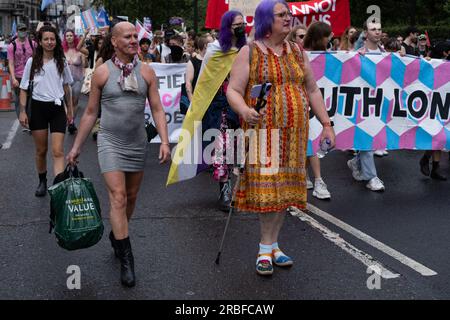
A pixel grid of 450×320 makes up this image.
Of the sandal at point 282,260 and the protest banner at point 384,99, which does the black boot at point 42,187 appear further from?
the sandal at point 282,260

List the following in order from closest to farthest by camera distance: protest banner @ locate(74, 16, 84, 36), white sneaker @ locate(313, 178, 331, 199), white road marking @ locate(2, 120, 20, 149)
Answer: white sneaker @ locate(313, 178, 331, 199), white road marking @ locate(2, 120, 20, 149), protest banner @ locate(74, 16, 84, 36)

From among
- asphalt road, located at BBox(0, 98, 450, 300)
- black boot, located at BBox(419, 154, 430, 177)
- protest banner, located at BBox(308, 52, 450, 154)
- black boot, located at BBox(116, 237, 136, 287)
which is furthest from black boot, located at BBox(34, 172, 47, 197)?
black boot, located at BBox(419, 154, 430, 177)

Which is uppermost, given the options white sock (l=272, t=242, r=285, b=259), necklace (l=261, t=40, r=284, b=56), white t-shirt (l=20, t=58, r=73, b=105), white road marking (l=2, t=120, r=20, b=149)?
necklace (l=261, t=40, r=284, b=56)

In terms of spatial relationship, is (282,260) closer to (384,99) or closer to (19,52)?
(384,99)

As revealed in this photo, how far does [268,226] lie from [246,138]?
2.15ft

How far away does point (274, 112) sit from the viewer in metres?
4.28

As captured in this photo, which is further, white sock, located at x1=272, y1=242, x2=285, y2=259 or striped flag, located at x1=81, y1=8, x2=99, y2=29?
striped flag, located at x1=81, y1=8, x2=99, y2=29

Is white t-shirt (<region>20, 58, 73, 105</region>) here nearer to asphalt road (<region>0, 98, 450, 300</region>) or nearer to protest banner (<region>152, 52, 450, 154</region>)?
asphalt road (<region>0, 98, 450, 300</region>)

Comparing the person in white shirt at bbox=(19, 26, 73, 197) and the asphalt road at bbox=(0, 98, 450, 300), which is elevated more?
the person in white shirt at bbox=(19, 26, 73, 197)

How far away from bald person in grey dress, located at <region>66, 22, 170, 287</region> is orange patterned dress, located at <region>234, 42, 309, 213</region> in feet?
2.07

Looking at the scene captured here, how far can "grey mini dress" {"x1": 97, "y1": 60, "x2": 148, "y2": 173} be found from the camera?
4.28 meters

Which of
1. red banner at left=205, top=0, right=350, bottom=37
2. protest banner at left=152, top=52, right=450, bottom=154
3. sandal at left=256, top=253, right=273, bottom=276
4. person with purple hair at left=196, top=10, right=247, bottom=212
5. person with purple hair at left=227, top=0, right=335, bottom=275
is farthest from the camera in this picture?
red banner at left=205, top=0, right=350, bottom=37

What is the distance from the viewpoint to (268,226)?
4.52 m

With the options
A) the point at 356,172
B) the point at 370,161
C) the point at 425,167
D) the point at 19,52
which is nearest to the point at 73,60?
the point at 19,52
